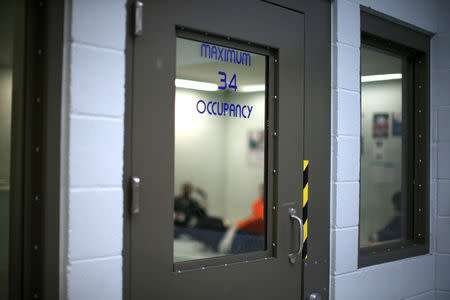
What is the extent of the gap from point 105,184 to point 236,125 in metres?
0.75

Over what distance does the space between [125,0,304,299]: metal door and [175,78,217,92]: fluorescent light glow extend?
21 mm

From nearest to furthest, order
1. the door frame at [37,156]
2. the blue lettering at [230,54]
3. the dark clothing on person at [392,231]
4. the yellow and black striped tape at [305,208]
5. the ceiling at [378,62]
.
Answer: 1. the door frame at [37,156]
2. the blue lettering at [230,54]
3. the yellow and black striped tape at [305,208]
4. the ceiling at [378,62]
5. the dark clothing on person at [392,231]

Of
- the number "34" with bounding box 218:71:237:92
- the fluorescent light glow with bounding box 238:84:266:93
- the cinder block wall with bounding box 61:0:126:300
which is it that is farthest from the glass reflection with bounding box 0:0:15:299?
the fluorescent light glow with bounding box 238:84:266:93

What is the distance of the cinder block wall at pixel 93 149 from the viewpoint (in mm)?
1593

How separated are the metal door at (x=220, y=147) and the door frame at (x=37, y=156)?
299 millimetres

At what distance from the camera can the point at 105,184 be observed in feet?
5.49

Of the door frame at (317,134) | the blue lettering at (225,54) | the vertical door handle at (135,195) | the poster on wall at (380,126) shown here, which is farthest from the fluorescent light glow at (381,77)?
the vertical door handle at (135,195)

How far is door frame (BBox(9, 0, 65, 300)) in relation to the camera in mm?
1558

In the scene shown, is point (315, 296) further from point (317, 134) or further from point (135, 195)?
point (135, 195)

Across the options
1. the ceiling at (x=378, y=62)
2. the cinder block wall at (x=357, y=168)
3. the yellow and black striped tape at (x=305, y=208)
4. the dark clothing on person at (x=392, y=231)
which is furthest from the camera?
the dark clothing on person at (x=392, y=231)

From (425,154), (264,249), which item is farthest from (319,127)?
(425,154)

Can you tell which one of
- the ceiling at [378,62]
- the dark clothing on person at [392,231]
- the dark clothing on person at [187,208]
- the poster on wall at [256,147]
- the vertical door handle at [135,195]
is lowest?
the dark clothing on person at [392,231]

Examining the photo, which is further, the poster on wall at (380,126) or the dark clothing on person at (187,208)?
the poster on wall at (380,126)

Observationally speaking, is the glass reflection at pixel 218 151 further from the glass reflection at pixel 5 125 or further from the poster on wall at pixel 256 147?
the glass reflection at pixel 5 125
